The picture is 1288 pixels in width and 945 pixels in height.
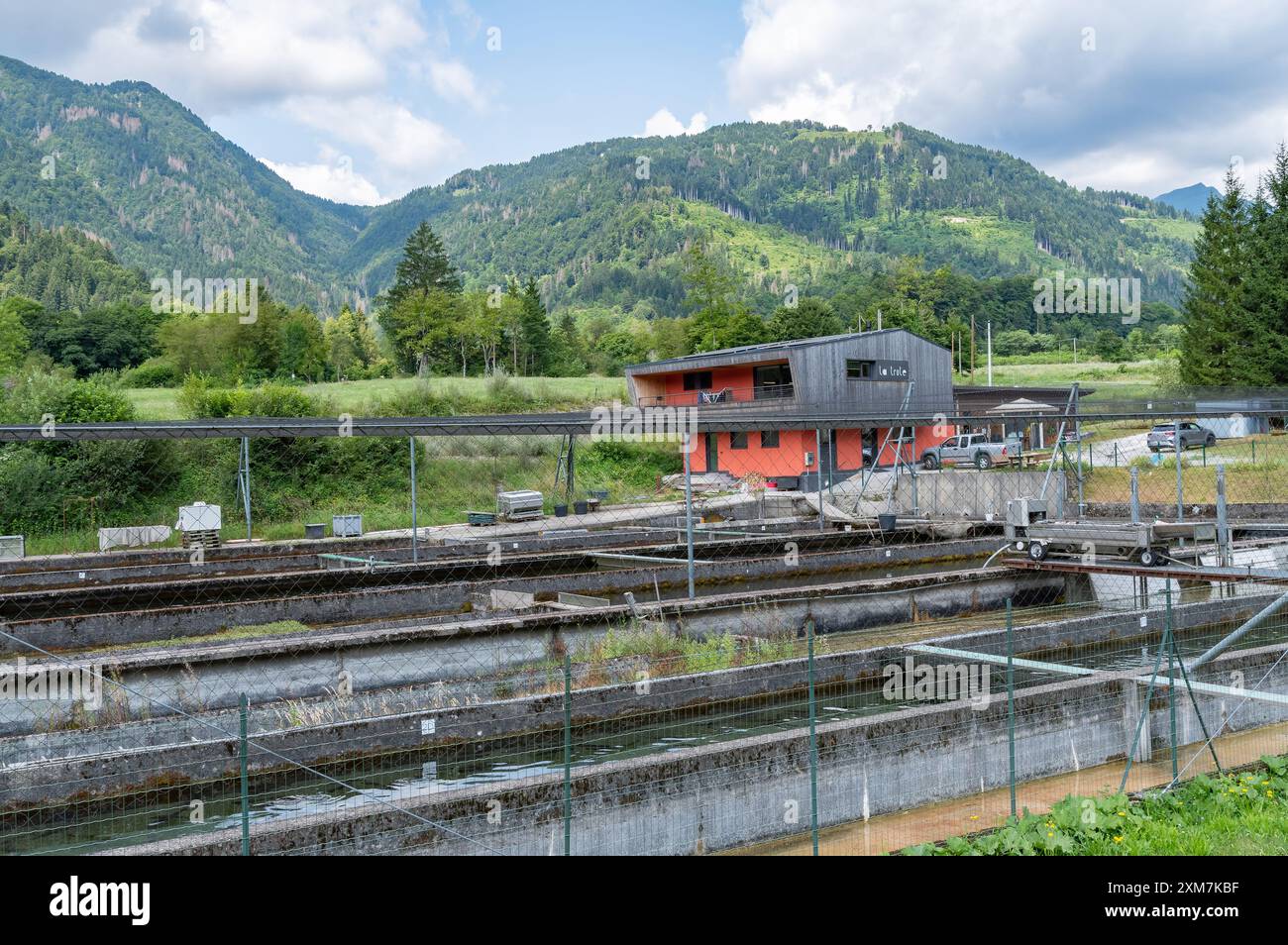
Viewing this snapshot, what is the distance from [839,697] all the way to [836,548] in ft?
39.2

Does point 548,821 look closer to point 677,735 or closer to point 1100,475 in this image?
point 677,735

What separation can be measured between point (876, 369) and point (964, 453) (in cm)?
526

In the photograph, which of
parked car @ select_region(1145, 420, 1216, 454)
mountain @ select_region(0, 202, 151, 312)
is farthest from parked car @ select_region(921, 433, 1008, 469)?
mountain @ select_region(0, 202, 151, 312)

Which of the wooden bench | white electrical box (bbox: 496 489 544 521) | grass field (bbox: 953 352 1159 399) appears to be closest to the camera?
white electrical box (bbox: 496 489 544 521)

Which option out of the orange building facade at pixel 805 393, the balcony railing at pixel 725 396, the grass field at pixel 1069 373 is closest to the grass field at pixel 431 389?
the balcony railing at pixel 725 396

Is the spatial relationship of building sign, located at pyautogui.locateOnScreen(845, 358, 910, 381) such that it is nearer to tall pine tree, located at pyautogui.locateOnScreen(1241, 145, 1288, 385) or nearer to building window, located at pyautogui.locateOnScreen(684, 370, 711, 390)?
building window, located at pyautogui.locateOnScreen(684, 370, 711, 390)

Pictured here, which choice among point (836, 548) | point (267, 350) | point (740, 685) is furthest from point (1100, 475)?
point (267, 350)

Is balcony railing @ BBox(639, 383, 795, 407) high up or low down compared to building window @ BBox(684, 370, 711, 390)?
down

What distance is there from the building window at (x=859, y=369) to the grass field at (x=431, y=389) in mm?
16144

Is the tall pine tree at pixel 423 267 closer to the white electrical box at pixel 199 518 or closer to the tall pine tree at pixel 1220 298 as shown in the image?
the tall pine tree at pixel 1220 298

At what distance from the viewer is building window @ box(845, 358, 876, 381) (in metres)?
44.7

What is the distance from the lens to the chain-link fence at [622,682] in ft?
27.8

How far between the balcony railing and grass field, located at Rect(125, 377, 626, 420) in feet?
25.4
